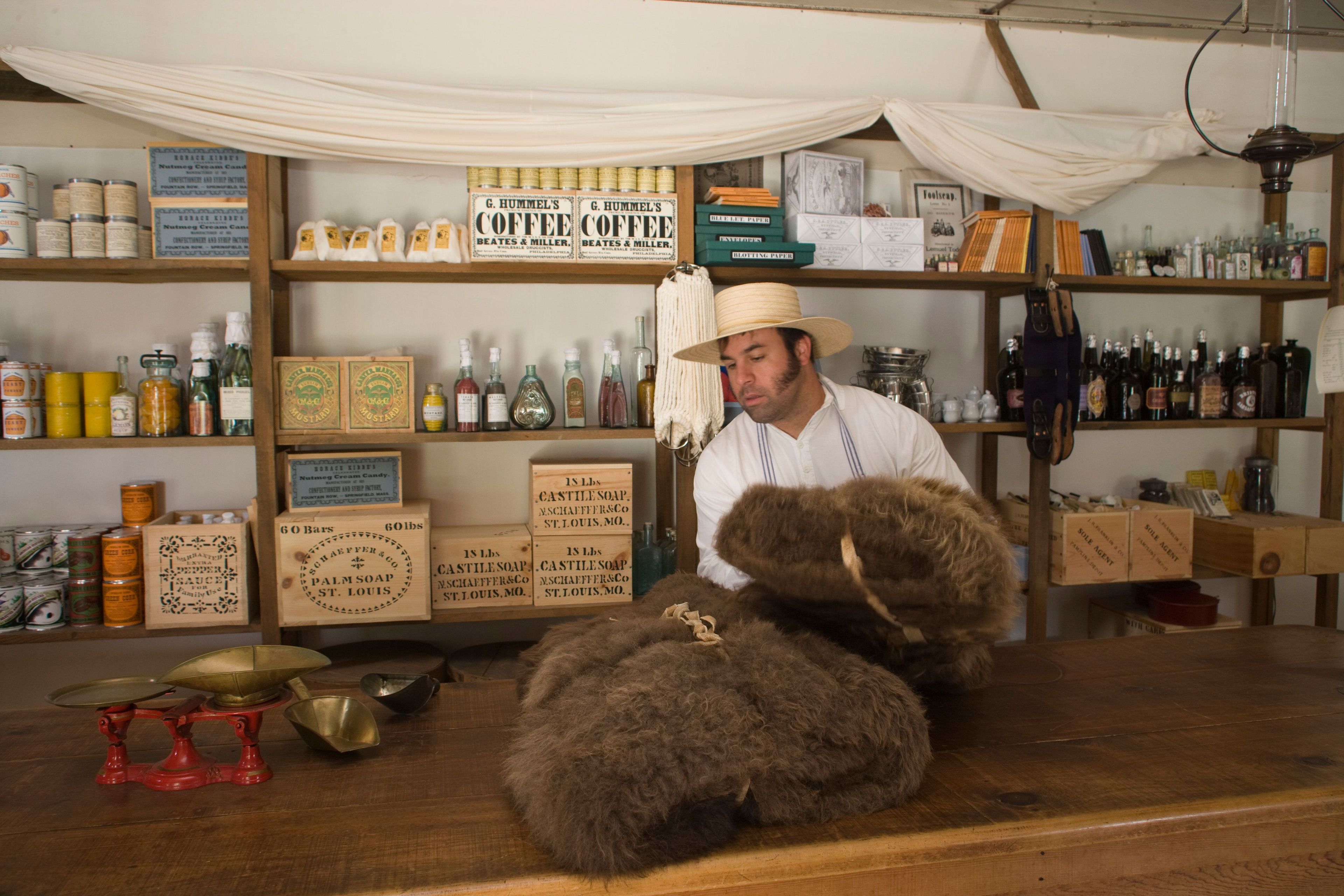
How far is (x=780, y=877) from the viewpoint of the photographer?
32.8 inches

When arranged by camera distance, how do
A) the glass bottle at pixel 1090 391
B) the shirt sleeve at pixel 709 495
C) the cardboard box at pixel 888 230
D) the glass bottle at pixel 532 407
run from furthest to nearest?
1. the glass bottle at pixel 1090 391
2. the cardboard box at pixel 888 230
3. the glass bottle at pixel 532 407
4. the shirt sleeve at pixel 709 495

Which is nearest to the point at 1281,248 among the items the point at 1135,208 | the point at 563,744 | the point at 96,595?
the point at 1135,208

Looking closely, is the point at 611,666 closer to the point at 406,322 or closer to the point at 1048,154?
the point at 406,322

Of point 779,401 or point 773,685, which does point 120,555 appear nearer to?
point 779,401

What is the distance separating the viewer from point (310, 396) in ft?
8.16

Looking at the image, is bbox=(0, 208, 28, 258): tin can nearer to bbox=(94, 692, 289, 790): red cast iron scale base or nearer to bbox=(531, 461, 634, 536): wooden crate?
bbox=(531, 461, 634, 536): wooden crate

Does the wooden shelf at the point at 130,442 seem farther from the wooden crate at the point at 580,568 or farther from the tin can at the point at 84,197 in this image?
the wooden crate at the point at 580,568

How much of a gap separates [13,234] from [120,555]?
3.04 ft

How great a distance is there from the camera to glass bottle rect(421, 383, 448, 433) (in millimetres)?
2586

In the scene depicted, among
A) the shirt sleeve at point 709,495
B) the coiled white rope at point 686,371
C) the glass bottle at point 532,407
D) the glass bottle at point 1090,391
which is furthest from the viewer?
the glass bottle at point 1090,391

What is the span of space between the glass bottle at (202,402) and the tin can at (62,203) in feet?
1.70

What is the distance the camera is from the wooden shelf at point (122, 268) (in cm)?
233

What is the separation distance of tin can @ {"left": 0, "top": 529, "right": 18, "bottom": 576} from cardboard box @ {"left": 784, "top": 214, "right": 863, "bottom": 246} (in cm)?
253

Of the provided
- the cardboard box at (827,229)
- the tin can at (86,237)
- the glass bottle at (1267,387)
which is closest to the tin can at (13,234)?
the tin can at (86,237)
